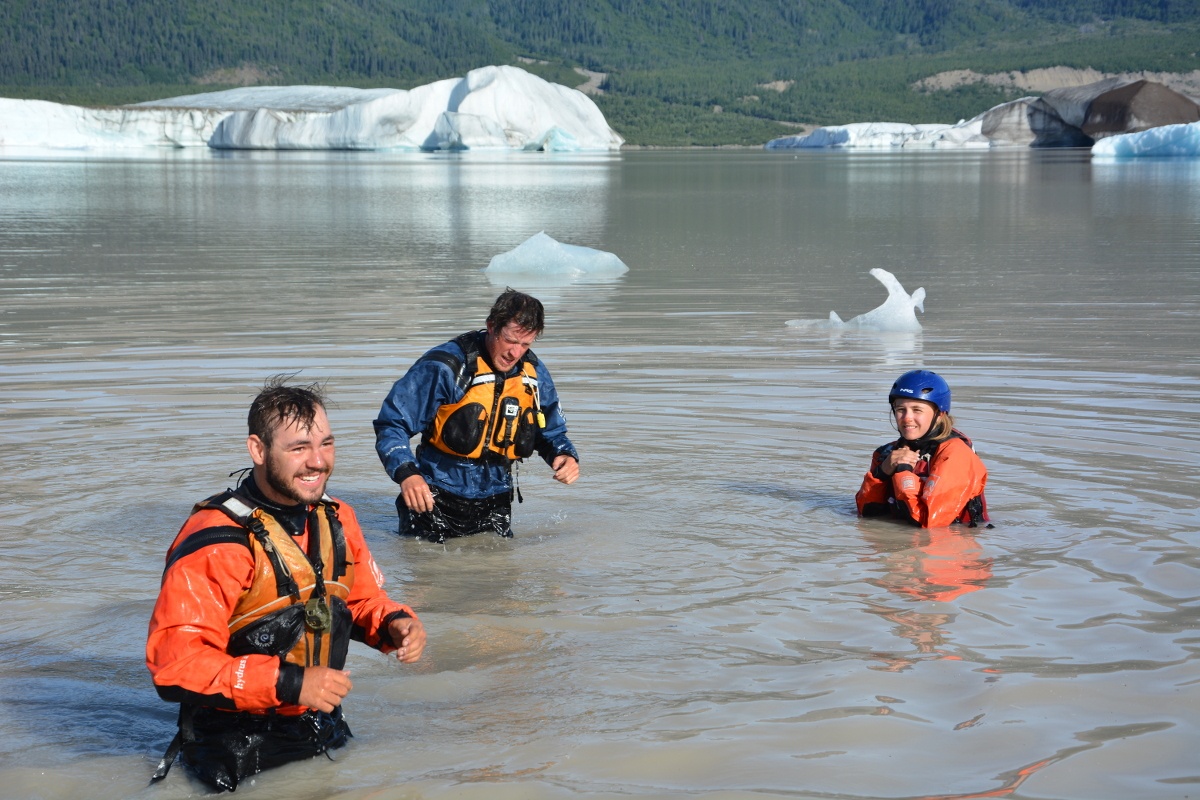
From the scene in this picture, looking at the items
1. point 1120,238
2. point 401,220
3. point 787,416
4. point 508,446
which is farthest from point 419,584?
point 401,220

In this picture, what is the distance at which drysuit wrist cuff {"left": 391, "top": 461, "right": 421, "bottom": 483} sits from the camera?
5574 mm

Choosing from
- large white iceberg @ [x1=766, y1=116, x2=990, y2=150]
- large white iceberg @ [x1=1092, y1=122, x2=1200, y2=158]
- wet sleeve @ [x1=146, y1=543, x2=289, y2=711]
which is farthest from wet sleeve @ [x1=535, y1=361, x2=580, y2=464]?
large white iceberg @ [x1=766, y1=116, x2=990, y2=150]

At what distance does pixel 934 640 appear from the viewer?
5051 mm

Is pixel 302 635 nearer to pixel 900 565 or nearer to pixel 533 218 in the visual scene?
pixel 900 565

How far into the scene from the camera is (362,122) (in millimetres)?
97312

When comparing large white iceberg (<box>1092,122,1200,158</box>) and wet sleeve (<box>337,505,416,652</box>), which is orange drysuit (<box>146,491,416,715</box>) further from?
large white iceberg (<box>1092,122,1200,158</box>)

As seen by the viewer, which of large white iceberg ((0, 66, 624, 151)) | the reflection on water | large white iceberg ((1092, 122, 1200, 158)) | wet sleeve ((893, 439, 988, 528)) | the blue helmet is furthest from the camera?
large white iceberg ((0, 66, 624, 151))

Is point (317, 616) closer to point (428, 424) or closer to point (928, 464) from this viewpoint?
point (428, 424)

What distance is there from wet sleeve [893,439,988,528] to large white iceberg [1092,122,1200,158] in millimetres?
75404

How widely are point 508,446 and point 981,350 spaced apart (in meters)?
7.06

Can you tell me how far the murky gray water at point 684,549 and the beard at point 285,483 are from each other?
3.10 feet

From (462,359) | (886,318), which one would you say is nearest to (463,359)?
(462,359)

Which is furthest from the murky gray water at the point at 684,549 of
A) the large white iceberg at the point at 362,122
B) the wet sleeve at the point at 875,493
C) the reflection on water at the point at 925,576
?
the large white iceberg at the point at 362,122

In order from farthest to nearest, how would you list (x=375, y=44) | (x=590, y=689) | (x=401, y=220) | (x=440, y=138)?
(x=375, y=44), (x=440, y=138), (x=401, y=220), (x=590, y=689)
